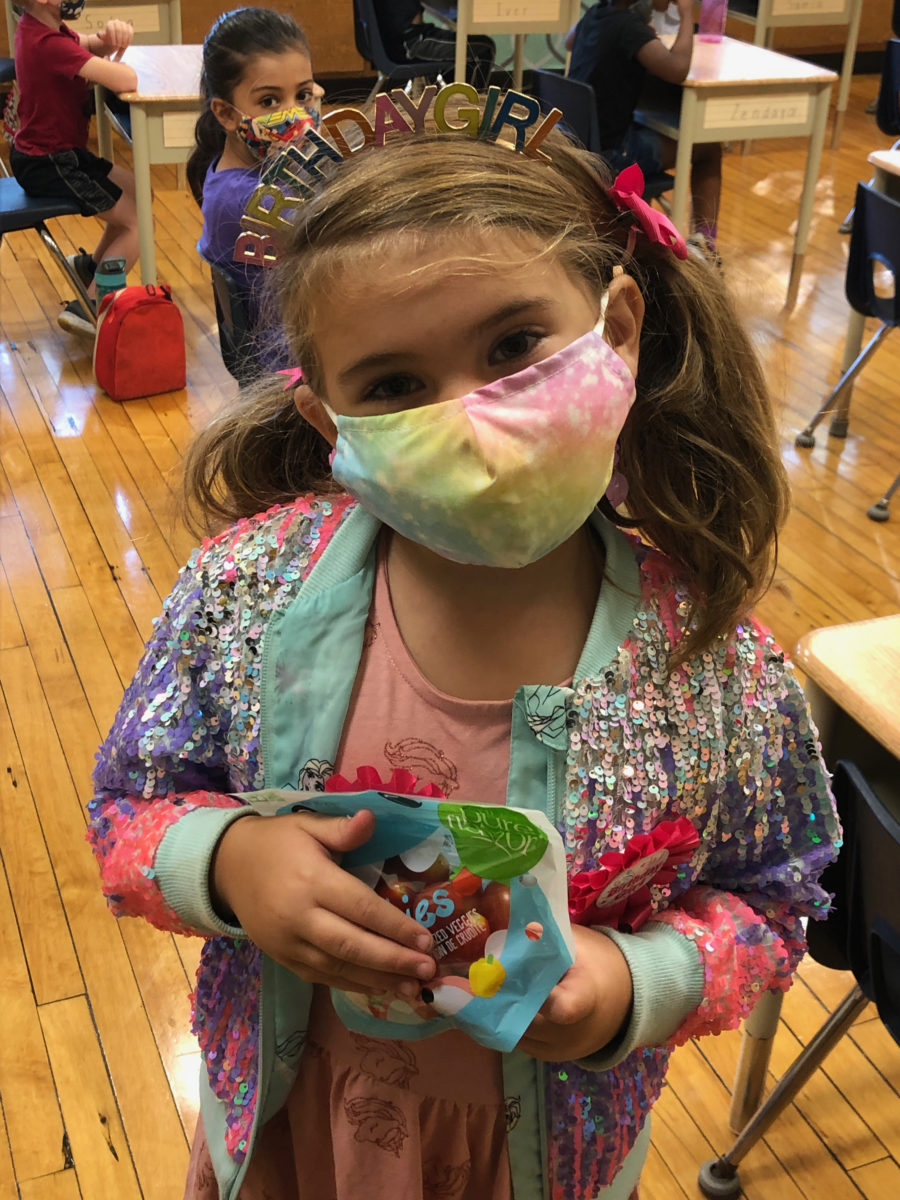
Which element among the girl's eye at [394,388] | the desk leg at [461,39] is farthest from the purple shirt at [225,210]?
the desk leg at [461,39]

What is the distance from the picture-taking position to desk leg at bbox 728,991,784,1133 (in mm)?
1535

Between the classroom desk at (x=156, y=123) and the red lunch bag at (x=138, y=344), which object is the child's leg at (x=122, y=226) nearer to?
the classroom desk at (x=156, y=123)

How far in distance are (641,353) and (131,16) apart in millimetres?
5050

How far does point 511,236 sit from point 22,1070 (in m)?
1.55

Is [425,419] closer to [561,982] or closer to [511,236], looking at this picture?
[511,236]

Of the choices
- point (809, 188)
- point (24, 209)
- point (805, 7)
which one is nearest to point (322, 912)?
point (24, 209)

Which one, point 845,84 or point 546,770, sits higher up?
point 546,770

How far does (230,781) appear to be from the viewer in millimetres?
939

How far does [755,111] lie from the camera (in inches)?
180

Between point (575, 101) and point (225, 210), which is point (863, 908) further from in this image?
point (575, 101)

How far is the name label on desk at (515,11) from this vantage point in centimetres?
540

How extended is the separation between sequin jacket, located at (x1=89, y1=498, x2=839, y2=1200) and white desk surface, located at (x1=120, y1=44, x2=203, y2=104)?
3408mm

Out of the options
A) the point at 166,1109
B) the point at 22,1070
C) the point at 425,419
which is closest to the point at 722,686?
the point at 425,419

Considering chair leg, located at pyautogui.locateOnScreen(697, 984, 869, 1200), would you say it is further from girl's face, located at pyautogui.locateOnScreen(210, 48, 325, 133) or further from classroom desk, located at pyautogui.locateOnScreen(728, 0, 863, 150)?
classroom desk, located at pyautogui.locateOnScreen(728, 0, 863, 150)
